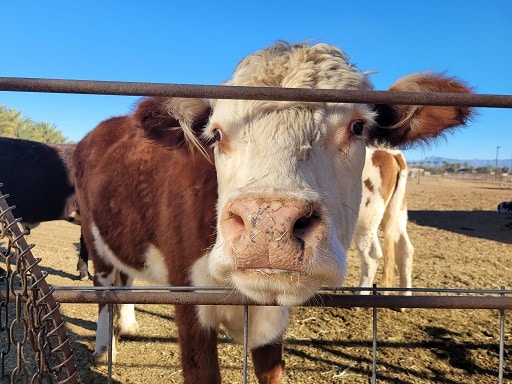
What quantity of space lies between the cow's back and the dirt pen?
355 millimetres

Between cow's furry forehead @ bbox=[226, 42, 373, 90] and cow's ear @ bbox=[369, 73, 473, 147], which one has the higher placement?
cow's furry forehead @ bbox=[226, 42, 373, 90]

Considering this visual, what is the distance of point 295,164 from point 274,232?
1.34 ft

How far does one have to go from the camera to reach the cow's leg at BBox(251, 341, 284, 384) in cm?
264

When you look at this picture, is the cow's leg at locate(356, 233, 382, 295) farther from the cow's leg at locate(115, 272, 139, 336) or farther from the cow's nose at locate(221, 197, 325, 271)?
the cow's nose at locate(221, 197, 325, 271)

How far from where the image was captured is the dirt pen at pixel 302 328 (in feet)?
4.06

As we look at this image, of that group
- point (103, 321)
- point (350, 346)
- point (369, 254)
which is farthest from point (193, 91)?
point (369, 254)

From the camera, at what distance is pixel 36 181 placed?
7.48m

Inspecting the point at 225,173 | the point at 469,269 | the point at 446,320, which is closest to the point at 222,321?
the point at 225,173

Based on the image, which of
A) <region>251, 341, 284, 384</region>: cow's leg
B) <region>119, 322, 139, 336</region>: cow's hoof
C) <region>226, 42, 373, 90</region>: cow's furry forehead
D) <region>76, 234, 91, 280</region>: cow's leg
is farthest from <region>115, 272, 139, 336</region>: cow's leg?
<region>226, 42, 373, 90</region>: cow's furry forehead

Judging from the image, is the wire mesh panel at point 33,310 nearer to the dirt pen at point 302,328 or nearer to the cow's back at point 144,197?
the dirt pen at point 302,328

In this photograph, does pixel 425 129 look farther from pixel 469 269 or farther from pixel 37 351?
pixel 469 269

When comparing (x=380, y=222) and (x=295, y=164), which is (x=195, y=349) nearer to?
(x=295, y=164)

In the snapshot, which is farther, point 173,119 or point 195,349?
point 173,119

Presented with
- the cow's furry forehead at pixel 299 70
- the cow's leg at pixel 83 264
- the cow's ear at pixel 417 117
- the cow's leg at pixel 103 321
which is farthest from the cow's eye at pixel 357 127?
the cow's leg at pixel 83 264
